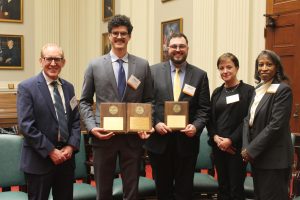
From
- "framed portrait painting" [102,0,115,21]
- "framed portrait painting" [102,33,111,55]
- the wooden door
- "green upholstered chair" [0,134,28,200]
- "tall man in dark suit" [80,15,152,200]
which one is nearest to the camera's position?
"tall man in dark suit" [80,15,152,200]

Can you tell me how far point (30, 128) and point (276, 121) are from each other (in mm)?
1819

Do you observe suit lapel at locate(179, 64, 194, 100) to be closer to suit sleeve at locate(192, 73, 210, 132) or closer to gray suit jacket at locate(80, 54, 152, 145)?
suit sleeve at locate(192, 73, 210, 132)

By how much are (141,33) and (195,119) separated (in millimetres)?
5244

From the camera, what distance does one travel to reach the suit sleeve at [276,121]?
3115 millimetres

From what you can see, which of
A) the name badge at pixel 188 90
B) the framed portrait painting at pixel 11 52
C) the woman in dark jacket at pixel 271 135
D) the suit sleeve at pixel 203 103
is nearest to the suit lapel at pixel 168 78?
the name badge at pixel 188 90

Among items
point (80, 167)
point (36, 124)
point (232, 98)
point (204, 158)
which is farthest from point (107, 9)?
point (36, 124)

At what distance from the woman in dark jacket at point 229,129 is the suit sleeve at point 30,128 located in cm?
150

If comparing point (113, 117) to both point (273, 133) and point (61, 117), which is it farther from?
point (273, 133)

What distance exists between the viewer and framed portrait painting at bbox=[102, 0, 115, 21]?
9.65 metres

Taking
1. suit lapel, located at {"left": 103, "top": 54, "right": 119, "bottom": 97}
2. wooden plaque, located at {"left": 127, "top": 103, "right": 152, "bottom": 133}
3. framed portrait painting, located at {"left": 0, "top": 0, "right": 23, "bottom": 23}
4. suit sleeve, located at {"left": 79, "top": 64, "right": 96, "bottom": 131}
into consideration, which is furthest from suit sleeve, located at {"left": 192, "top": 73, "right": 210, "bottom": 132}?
framed portrait painting, located at {"left": 0, "top": 0, "right": 23, "bottom": 23}

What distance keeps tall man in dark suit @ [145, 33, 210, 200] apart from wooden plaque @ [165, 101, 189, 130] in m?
0.10

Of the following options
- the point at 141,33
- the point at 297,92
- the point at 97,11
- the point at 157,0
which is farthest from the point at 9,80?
the point at 297,92

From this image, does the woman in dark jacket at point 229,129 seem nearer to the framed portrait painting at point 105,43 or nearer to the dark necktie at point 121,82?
the dark necktie at point 121,82

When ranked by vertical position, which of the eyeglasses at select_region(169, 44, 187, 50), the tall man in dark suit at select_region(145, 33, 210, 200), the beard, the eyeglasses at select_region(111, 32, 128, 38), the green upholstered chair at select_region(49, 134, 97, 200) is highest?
the eyeglasses at select_region(111, 32, 128, 38)
